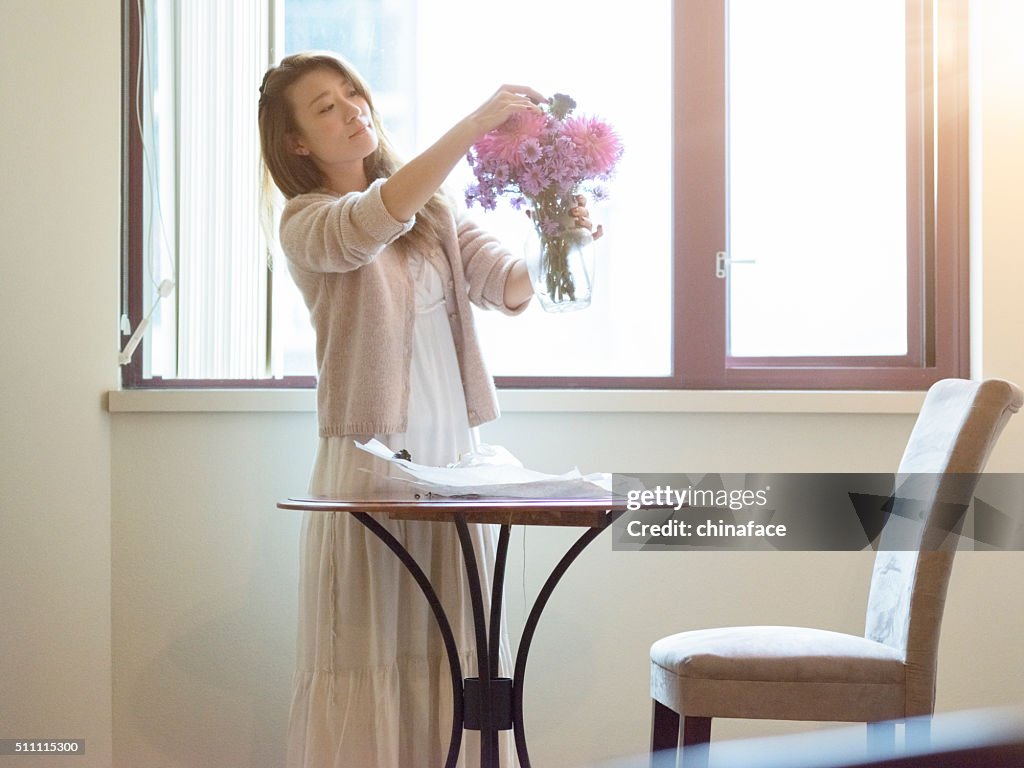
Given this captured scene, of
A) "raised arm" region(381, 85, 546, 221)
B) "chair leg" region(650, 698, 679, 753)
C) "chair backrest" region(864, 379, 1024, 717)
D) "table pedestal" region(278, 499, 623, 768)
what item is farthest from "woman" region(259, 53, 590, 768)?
"chair backrest" region(864, 379, 1024, 717)

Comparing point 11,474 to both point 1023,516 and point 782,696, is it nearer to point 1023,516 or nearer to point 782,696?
point 782,696

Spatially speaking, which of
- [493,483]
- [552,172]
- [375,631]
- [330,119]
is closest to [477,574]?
[493,483]

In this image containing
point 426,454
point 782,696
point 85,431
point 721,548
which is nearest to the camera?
point 782,696

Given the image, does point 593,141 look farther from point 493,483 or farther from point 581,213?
point 493,483

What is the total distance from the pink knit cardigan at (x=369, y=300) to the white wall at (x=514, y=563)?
1.65ft

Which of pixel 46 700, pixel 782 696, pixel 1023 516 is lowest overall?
pixel 46 700

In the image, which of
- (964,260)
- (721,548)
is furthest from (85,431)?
(964,260)

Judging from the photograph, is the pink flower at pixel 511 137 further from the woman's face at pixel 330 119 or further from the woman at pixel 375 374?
the woman's face at pixel 330 119

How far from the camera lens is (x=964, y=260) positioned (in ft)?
8.69

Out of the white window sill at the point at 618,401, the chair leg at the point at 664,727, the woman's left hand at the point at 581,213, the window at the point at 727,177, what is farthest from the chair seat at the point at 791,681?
the window at the point at 727,177

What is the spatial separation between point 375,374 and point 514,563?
2.47ft

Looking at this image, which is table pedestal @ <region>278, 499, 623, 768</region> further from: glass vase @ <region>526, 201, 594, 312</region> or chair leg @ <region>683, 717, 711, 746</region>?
glass vase @ <region>526, 201, 594, 312</region>

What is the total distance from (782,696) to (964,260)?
133cm

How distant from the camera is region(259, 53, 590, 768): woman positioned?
1.92m
